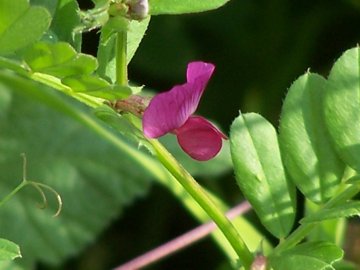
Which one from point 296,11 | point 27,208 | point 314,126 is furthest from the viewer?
point 296,11

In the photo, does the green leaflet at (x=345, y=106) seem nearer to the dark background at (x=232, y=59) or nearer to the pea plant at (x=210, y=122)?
the pea plant at (x=210, y=122)

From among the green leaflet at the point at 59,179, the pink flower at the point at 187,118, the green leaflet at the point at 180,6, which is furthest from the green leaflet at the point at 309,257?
the green leaflet at the point at 59,179

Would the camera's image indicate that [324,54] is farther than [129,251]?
Yes

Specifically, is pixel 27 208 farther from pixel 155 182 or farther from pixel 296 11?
pixel 296 11

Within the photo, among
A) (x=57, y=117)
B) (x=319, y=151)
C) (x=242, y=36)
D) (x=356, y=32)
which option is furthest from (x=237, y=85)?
(x=319, y=151)

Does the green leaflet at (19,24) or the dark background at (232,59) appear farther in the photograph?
the dark background at (232,59)

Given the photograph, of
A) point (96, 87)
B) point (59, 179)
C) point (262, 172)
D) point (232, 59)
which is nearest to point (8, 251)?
point (96, 87)

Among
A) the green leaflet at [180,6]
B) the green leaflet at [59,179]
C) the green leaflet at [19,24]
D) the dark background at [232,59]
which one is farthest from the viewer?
the dark background at [232,59]
